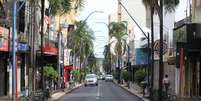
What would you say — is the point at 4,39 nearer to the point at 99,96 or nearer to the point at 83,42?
the point at 99,96

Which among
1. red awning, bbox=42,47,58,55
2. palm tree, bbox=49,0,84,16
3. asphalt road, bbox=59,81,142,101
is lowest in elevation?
asphalt road, bbox=59,81,142,101

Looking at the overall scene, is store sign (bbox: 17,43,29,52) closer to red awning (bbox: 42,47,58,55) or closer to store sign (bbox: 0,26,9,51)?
store sign (bbox: 0,26,9,51)

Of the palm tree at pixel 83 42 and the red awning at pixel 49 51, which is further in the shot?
the palm tree at pixel 83 42

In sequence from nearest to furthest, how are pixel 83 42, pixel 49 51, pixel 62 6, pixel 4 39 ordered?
pixel 62 6 → pixel 4 39 → pixel 49 51 → pixel 83 42

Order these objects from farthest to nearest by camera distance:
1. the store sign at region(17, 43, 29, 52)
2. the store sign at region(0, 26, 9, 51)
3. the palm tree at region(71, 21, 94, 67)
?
the palm tree at region(71, 21, 94, 67) < the store sign at region(17, 43, 29, 52) < the store sign at region(0, 26, 9, 51)

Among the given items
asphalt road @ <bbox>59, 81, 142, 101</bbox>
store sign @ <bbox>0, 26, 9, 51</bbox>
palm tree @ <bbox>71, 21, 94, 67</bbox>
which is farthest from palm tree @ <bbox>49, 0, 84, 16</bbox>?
palm tree @ <bbox>71, 21, 94, 67</bbox>

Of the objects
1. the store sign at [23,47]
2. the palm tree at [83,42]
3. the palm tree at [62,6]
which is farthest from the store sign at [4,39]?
the palm tree at [83,42]

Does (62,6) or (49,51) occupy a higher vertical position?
(62,6)

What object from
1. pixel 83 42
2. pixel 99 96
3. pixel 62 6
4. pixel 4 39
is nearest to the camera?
pixel 62 6

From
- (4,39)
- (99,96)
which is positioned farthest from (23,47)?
(99,96)

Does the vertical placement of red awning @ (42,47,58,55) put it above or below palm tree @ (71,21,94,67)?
below

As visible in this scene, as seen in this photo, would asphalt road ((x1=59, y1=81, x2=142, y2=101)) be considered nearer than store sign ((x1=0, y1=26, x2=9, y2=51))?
No

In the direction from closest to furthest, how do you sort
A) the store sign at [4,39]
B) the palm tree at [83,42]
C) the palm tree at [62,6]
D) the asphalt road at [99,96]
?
1. the palm tree at [62,6]
2. the store sign at [4,39]
3. the asphalt road at [99,96]
4. the palm tree at [83,42]

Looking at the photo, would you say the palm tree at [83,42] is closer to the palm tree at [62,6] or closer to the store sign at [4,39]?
the store sign at [4,39]
